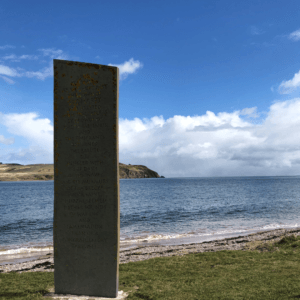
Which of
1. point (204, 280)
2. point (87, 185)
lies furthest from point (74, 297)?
point (204, 280)

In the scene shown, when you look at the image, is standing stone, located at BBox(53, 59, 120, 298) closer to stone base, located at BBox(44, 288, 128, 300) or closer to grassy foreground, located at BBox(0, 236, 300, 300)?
stone base, located at BBox(44, 288, 128, 300)

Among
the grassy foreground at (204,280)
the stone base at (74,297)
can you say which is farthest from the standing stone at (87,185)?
the grassy foreground at (204,280)

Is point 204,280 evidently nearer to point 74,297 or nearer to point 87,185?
point 74,297

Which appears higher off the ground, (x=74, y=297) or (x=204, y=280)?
(x=74, y=297)

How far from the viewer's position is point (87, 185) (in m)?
6.67

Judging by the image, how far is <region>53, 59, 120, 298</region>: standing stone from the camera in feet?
21.5

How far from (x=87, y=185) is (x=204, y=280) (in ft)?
15.0

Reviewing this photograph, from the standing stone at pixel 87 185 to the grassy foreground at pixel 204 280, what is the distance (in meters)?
0.95

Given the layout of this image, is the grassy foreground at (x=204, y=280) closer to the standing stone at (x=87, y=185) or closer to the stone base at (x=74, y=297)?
the stone base at (x=74, y=297)

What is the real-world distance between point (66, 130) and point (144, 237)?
1847cm

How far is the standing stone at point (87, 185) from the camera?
6.56 meters

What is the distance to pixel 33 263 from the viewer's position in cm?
1495

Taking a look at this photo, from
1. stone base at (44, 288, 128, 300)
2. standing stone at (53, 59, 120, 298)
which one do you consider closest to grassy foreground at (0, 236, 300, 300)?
stone base at (44, 288, 128, 300)

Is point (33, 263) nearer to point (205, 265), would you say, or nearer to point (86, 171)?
point (205, 265)
